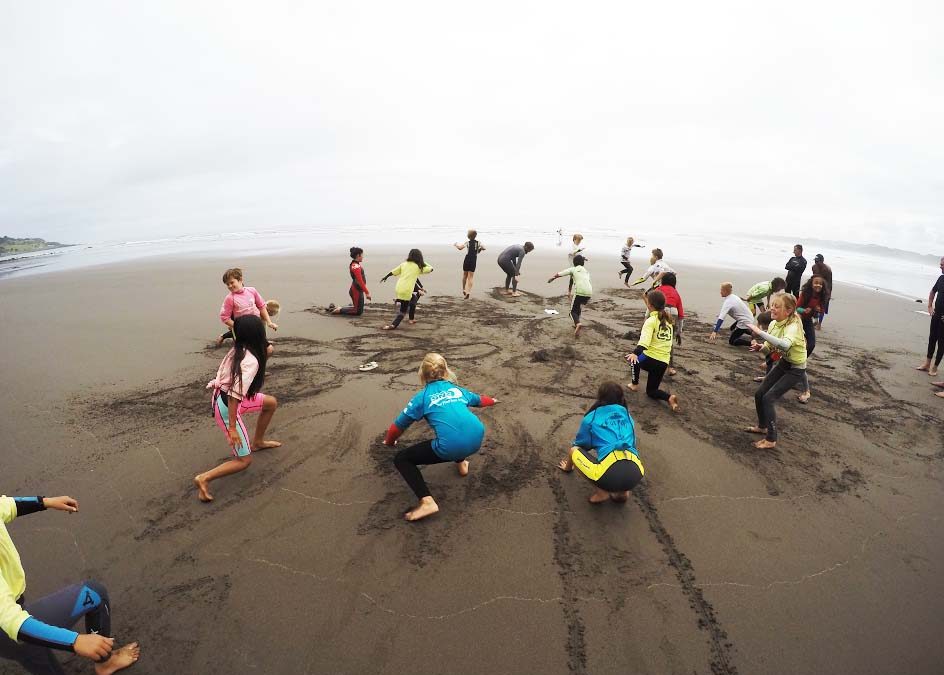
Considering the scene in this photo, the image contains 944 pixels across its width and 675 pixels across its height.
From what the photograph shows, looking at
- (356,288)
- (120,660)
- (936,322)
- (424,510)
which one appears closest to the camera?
(120,660)

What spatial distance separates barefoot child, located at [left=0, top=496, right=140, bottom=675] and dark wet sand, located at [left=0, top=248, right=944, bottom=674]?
43 cm

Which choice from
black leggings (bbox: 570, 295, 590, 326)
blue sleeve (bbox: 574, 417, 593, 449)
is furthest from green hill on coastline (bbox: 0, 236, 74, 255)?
blue sleeve (bbox: 574, 417, 593, 449)

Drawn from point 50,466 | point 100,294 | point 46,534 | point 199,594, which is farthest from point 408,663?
point 100,294

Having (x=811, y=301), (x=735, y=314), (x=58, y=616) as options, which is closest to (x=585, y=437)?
(x=58, y=616)

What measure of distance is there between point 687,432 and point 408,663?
423 cm

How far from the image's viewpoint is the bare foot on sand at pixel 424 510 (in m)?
3.79

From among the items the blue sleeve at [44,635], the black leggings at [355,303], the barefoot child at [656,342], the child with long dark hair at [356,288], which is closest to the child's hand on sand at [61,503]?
the blue sleeve at [44,635]

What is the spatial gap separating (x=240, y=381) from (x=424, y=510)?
6.62 ft

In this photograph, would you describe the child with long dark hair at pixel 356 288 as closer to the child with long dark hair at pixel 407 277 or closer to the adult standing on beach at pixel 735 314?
the child with long dark hair at pixel 407 277

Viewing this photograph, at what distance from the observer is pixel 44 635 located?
1942 millimetres

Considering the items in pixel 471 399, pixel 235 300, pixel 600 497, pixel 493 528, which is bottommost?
pixel 493 528

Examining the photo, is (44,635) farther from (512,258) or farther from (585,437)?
(512,258)

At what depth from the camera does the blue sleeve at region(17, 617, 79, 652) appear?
192cm

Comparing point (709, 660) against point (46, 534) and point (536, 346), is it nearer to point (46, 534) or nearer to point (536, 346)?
point (46, 534)
